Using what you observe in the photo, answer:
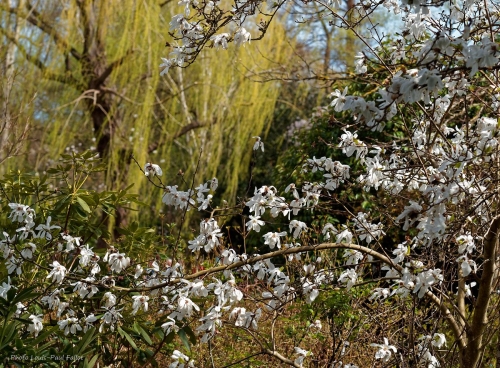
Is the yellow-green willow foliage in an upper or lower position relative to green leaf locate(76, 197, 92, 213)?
upper

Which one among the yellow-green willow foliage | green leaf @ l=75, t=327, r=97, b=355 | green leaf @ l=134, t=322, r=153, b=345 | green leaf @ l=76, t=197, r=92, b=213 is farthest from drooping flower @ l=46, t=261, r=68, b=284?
the yellow-green willow foliage

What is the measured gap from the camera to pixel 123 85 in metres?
7.77

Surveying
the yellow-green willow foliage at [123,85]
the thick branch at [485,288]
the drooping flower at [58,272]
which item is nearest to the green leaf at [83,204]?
the drooping flower at [58,272]

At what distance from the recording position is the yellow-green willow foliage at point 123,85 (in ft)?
24.7

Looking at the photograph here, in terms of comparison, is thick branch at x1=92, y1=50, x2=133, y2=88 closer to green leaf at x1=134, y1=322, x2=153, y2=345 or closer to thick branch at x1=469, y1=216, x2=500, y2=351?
green leaf at x1=134, y1=322, x2=153, y2=345

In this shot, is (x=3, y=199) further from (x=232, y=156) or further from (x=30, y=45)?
(x=232, y=156)

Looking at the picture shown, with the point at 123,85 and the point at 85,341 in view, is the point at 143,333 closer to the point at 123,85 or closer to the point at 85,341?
the point at 85,341

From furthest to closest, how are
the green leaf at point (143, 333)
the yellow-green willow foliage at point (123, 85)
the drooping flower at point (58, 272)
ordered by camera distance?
the yellow-green willow foliage at point (123, 85) < the green leaf at point (143, 333) < the drooping flower at point (58, 272)

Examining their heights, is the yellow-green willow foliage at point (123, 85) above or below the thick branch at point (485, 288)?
above

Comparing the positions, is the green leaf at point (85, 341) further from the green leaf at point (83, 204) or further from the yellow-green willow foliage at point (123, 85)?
the yellow-green willow foliage at point (123, 85)

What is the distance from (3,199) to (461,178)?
7.75ft

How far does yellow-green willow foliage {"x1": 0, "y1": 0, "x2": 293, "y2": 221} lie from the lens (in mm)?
7527

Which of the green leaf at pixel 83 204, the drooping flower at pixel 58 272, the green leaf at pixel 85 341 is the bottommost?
the green leaf at pixel 85 341

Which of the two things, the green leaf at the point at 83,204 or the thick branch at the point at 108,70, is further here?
the thick branch at the point at 108,70
